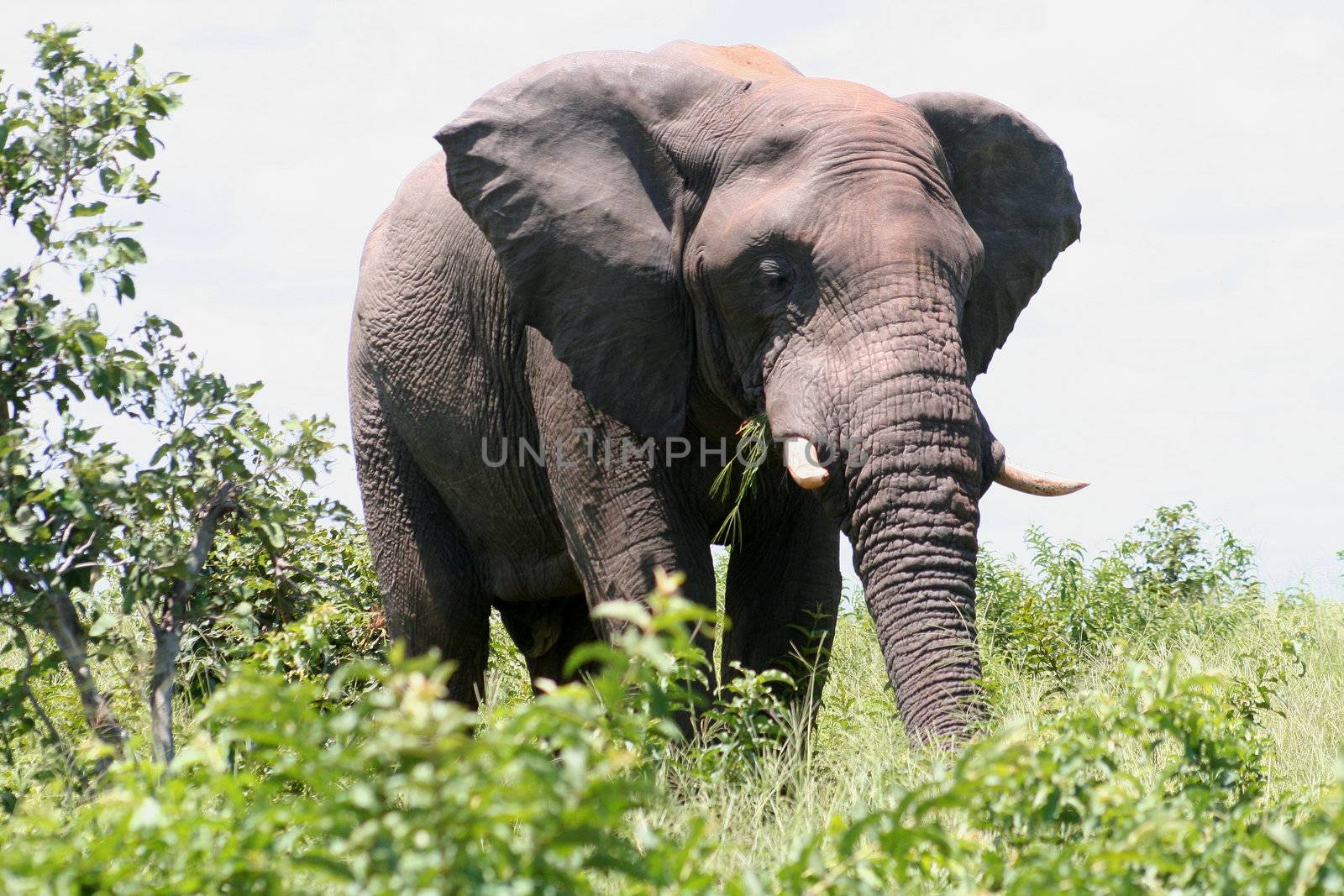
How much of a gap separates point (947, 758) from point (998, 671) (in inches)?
139

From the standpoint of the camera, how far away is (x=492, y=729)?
341 cm

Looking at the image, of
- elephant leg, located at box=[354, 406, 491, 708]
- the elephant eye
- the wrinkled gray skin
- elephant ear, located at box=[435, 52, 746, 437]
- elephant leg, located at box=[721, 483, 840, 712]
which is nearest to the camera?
the wrinkled gray skin

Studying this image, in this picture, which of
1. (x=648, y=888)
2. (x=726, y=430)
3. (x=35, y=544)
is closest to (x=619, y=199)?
(x=726, y=430)

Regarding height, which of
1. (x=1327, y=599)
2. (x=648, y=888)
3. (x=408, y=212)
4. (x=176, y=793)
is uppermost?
(x=408, y=212)

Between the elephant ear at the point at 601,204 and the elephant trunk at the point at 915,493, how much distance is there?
0.79 meters

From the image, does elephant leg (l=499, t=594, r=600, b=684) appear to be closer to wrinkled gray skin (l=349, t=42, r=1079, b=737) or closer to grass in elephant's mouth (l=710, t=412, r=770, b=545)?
wrinkled gray skin (l=349, t=42, r=1079, b=737)

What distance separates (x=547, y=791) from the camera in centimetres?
208

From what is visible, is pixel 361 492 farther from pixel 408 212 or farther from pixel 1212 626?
pixel 1212 626

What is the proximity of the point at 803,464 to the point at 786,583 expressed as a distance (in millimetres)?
1280

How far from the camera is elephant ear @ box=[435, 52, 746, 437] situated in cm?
530

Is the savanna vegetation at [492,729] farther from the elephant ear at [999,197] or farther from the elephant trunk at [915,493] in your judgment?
the elephant ear at [999,197]

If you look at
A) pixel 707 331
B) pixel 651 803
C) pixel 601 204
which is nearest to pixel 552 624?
pixel 707 331

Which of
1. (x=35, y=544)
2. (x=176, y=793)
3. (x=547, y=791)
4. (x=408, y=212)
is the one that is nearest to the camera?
(x=547, y=791)

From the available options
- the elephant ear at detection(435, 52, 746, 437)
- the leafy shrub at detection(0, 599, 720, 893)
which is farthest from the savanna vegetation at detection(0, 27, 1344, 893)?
the elephant ear at detection(435, 52, 746, 437)
